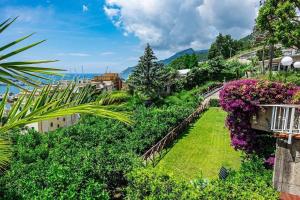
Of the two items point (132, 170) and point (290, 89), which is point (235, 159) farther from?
point (132, 170)

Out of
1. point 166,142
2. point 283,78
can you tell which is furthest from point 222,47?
point 283,78

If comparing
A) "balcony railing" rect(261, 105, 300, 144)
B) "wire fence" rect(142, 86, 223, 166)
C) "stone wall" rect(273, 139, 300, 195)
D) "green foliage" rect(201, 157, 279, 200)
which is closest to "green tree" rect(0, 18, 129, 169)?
"green foliage" rect(201, 157, 279, 200)

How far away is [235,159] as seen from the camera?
1438cm

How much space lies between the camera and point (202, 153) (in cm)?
1609

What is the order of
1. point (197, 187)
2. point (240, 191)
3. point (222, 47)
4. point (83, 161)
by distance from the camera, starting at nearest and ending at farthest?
point (240, 191), point (197, 187), point (83, 161), point (222, 47)

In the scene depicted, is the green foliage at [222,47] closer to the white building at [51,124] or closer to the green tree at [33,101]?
the white building at [51,124]

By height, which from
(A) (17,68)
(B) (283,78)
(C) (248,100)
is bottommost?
(C) (248,100)

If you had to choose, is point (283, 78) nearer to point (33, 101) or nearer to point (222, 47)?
point (33, 101)

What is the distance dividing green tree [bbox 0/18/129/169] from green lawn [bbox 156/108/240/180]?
8.49 meters

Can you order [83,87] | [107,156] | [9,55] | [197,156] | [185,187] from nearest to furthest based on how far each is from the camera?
[9,55] < [83,87] < [185,187] < [107,156] < [197,156]

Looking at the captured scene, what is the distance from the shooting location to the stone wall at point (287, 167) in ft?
23.9

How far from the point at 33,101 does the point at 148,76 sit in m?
32.7

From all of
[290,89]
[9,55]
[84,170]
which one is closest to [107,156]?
[84,170]

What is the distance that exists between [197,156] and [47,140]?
1074cm
